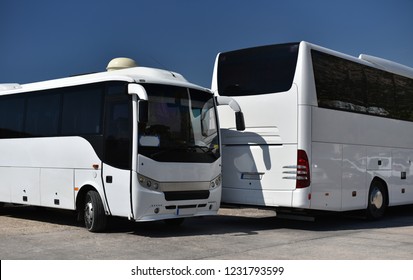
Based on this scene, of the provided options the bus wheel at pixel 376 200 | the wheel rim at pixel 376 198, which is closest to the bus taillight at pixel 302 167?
the bus wheel at pixel 376 200

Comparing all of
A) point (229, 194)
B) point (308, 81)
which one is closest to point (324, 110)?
point (308, 81)

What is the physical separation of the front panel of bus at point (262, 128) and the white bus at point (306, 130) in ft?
0.07

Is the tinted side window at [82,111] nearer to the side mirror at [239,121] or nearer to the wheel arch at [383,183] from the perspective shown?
the side mirror at [239,121]

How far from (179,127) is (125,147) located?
1.20 m

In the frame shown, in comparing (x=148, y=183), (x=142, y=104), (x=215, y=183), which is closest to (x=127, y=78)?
(x=142, y=104)

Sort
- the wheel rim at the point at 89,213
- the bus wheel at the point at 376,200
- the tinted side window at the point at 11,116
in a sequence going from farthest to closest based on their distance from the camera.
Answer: the bus wheel at the point at 376,200 → the tinted side window at the point at 11,116 → the wheel rim at the point at 89,213

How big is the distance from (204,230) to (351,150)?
3.94 m

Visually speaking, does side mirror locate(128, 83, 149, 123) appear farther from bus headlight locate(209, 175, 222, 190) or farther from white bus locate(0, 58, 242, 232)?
bus headlight locate(209, 175, 222, 190)

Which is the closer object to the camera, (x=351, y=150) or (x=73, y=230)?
(x=73, y=230)

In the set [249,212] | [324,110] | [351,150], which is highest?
[324,110]

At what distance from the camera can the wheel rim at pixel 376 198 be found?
14323 mm

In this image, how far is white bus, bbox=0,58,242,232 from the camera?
1091 cm
